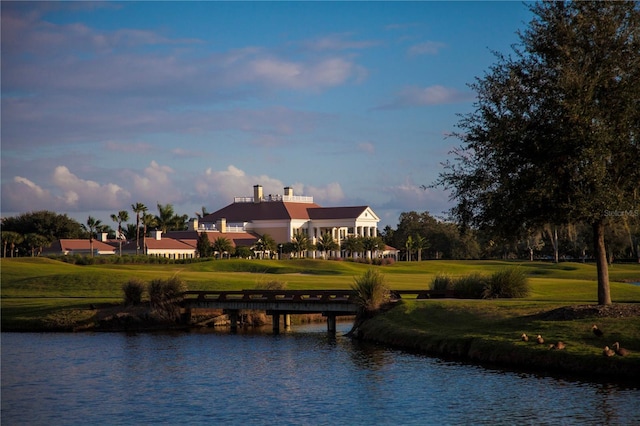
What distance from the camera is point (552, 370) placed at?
30.4m

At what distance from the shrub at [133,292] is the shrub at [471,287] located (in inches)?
725

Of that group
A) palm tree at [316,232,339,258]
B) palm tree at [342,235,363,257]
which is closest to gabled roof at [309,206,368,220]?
palm tree at [342,235,363,257]

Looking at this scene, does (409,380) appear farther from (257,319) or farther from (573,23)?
(257,319)

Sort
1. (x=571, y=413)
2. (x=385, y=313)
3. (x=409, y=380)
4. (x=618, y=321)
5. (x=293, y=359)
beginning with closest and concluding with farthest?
(x=571, y=413) < (x=409, y=380) < (x=618, y=321) < (x=293, y=359) < (x=385, y=313)

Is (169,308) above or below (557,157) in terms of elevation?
below

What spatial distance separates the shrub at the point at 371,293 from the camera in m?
45.4

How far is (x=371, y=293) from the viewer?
45406 mm

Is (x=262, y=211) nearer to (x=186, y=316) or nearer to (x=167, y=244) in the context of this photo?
(x=167, y=244)

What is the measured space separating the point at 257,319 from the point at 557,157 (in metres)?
26.3

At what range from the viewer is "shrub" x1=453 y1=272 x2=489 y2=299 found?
157 ft

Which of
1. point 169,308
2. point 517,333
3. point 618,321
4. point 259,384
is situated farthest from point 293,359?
point 169,308

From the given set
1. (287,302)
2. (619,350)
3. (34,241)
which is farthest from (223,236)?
(619,350)

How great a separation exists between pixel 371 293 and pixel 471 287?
6.13m

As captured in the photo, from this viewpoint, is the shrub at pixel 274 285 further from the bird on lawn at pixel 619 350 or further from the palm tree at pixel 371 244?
the palm tree at pixel 371 244
